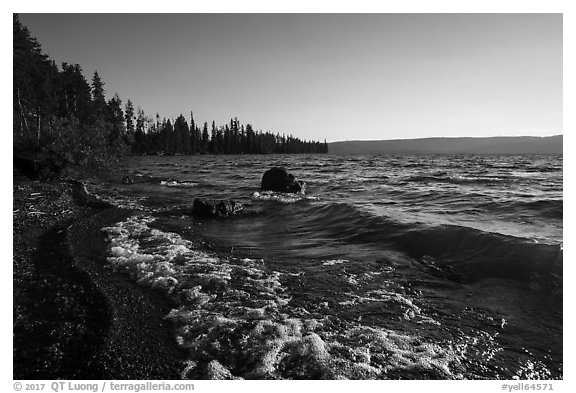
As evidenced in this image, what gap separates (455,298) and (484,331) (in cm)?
137

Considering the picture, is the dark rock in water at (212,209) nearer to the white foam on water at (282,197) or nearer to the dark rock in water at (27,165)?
the white foam on water at (282,197)

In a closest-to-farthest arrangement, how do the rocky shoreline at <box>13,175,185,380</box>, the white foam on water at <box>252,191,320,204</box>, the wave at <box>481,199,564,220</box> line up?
the rocky shoreline at <box>13,175,185,380</box> < the wave at <box>481,199,564,220</box> < the white foam on water at <box>252,191,320,204</box>

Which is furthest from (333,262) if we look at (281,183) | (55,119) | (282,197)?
(55,119)

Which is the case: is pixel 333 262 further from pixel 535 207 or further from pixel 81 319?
pixel 535 207

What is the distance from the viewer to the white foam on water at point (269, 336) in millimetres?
4824

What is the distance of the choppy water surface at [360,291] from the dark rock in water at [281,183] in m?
9.69

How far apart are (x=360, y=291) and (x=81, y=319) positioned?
218 inches

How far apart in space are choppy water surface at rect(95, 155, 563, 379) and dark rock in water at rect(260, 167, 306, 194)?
9695mm

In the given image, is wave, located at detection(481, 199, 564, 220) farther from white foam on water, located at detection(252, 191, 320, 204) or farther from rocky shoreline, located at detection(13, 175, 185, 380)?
rocky shoreline, located at detection(13, 175, 185, 380)

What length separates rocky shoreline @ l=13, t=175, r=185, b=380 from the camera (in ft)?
15.4

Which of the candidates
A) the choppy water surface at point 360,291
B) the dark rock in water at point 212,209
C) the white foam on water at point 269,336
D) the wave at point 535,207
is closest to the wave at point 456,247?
the choppy water surface at point 360,291

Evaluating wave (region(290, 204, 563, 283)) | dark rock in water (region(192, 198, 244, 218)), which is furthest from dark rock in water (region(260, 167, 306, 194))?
wave (region(290, 204, 563, 283))
